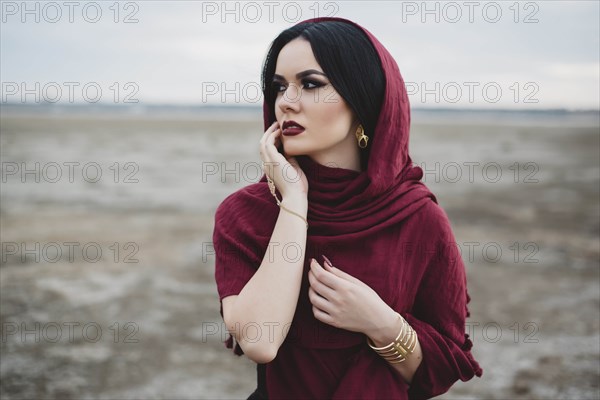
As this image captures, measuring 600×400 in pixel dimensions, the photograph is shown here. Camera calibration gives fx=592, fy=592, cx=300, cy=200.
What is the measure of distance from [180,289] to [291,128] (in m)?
5.64

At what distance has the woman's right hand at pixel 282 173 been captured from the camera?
173 cm

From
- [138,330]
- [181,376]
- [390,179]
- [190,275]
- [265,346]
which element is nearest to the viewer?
[265,346]

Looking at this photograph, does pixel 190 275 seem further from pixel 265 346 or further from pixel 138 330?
pixel 265 346

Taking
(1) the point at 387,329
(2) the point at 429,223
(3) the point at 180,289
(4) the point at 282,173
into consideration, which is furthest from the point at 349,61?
(3) the point at 180,289

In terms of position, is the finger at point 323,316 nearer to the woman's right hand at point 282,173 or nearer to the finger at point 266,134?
the woman's right hand at point 282,173

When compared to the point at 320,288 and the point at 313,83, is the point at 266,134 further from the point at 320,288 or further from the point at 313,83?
the point at 320,288

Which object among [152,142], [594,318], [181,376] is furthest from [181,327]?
[152,142]

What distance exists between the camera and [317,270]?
5.58ft

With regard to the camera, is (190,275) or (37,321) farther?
(190,275)

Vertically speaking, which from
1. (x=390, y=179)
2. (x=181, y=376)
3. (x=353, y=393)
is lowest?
(x=181, y=376)

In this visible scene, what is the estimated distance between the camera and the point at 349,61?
170 centimetres

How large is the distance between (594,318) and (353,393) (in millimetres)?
5476

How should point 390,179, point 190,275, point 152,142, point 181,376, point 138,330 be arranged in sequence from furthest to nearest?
point 152,142
point 190,275
point 138,330
point 181,376
point 390,179

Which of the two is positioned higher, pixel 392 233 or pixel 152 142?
pixel 392 233
